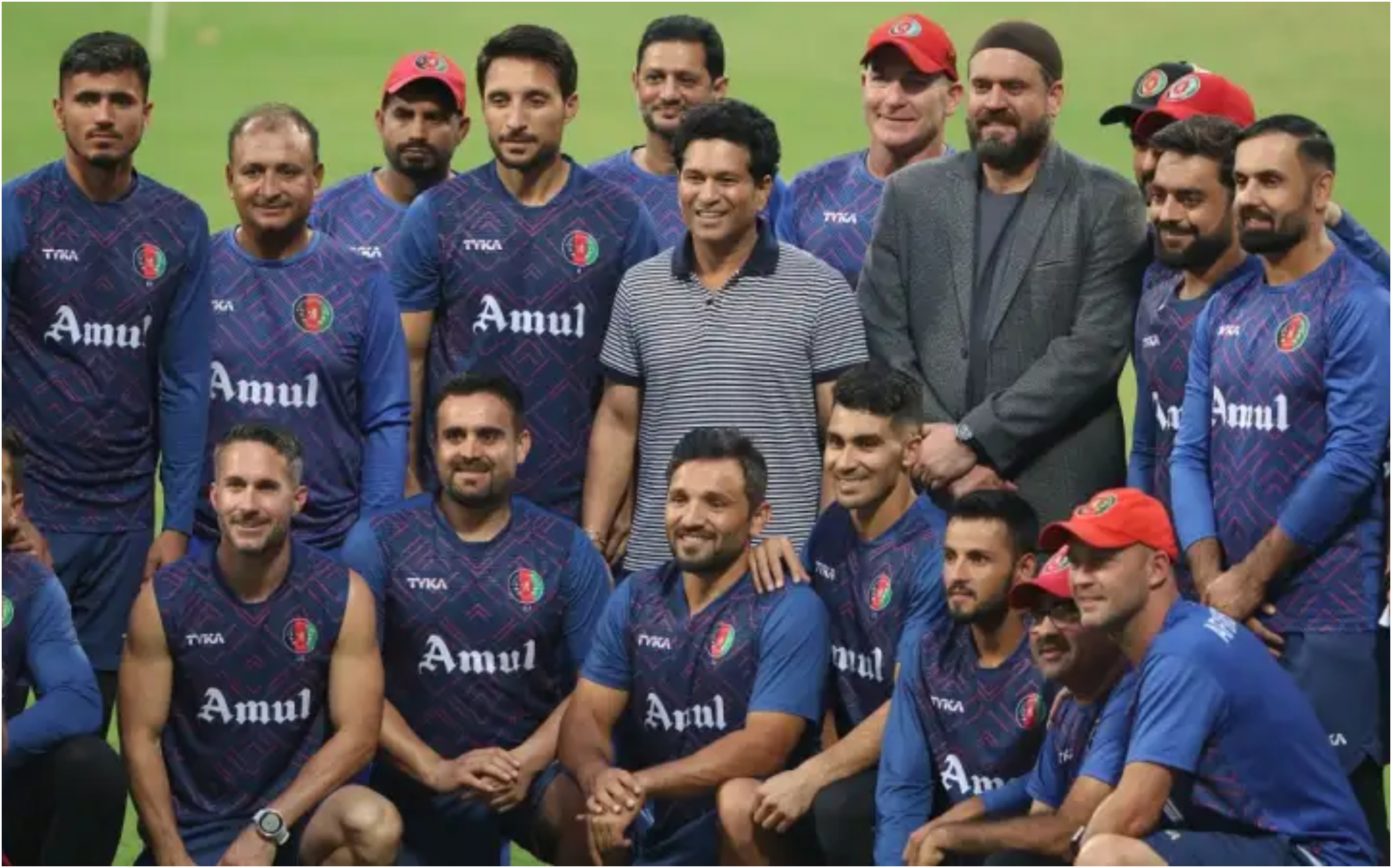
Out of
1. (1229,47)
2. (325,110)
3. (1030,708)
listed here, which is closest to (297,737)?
(1030,708)

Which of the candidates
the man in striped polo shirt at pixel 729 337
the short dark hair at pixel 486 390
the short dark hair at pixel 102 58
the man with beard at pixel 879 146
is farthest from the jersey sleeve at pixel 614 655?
the short dark hair at pixel 102 58

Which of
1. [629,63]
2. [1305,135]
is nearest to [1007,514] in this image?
[1305,135]

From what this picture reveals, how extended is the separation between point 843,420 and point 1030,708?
1046 millimetres

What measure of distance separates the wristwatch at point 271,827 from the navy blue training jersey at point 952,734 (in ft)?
5.85

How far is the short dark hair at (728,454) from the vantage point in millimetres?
9148

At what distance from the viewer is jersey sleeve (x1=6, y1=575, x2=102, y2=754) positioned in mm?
8898

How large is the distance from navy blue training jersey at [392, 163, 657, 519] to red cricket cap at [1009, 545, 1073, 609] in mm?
1812

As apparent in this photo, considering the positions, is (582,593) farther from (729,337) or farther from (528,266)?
(528,266)

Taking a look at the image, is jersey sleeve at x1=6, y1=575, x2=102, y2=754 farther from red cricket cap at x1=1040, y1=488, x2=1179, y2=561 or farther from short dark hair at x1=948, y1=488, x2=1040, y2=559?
red cricket cap at x1=1040, y1=488, x2=1179, y2=561

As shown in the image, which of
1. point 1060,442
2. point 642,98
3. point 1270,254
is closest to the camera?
point 1270,254

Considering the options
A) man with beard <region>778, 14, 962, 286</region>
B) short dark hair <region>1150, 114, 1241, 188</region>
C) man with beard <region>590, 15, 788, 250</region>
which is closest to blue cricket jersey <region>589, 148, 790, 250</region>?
man with beard <region>590, 15, 788, 250</region>

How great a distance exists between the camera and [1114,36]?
1000 inches

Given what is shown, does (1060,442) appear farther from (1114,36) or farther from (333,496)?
(1114,36)

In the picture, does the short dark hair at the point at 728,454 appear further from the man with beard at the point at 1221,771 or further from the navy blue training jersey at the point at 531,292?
the man with beard at the point at 1221,771
